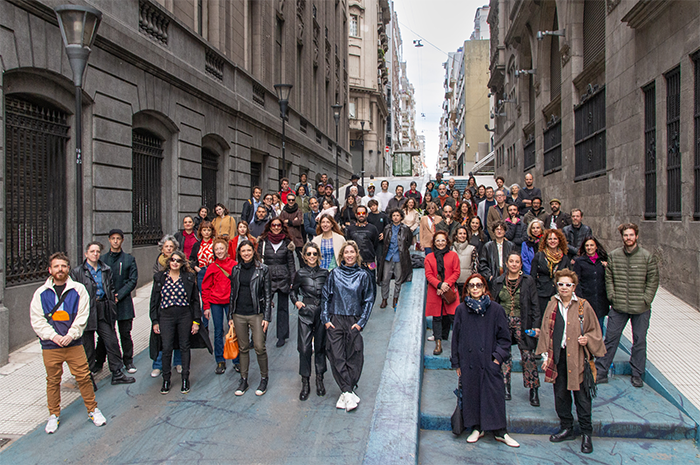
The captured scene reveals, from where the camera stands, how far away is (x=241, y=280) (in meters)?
6.36

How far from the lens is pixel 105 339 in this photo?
6.41 metres

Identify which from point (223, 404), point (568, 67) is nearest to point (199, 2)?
point (568, 67)

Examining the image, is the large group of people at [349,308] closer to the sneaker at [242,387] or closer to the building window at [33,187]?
the sneaker at [242,387]

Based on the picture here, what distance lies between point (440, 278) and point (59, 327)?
4.69 m

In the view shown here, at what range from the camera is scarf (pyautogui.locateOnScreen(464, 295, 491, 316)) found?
17.0 ft

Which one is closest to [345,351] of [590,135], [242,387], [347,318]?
[347,318]

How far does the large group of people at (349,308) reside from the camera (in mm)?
5207

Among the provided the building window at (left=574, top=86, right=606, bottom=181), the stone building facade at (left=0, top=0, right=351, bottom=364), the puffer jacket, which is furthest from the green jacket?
the building window at (left=574, top=86, right=606, bottom=181)

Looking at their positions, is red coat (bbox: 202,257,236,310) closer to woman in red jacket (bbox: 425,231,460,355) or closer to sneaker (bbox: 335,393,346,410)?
sneaker (bbox: 335,393,346,410)

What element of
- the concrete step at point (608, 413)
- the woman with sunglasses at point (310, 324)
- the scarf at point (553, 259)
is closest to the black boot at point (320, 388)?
the woman with sunglasses at point (310, 324)

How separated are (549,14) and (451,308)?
19200mm

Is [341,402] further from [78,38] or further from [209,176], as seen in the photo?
[209,176]

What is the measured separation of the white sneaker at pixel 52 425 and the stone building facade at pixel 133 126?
1835 millimetres

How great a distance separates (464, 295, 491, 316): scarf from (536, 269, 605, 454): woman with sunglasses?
26.0 inches
